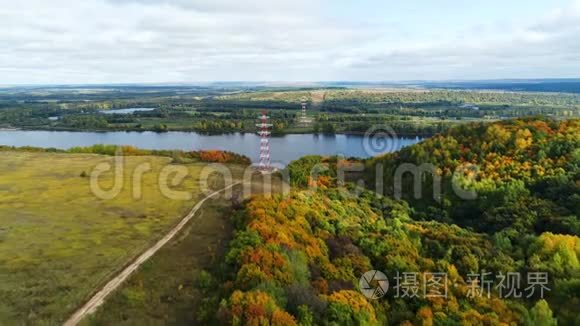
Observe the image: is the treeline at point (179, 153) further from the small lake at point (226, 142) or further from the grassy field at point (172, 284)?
the grassy field at point (172, 284)

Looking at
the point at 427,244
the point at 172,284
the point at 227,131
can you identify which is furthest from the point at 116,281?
the point at 227,131

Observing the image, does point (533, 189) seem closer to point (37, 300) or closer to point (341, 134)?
point (37, 300)

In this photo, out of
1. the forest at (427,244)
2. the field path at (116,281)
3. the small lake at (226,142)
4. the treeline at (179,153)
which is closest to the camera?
the field path at (116,281)

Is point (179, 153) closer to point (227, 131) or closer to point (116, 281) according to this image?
point (116, 281)

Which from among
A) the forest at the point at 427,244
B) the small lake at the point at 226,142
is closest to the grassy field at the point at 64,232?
the forest at the point at 427,244

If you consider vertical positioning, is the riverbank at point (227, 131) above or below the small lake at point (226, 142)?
above

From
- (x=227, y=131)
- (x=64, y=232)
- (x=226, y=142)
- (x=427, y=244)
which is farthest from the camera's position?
(x=227, y=131)

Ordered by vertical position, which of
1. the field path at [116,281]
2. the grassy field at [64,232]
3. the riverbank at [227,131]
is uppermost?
the grassy field at [64,232]
